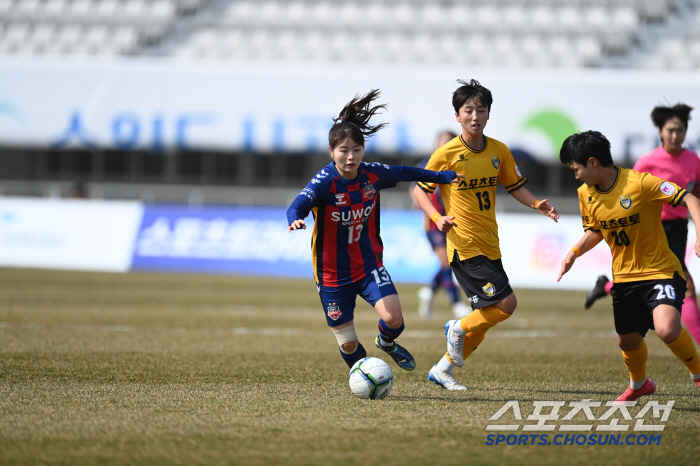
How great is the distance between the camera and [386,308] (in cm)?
534

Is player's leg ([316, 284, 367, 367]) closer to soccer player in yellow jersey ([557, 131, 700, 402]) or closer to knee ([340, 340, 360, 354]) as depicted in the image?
knee ([340, 340, 360, 354])

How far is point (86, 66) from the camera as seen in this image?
22.6 metres

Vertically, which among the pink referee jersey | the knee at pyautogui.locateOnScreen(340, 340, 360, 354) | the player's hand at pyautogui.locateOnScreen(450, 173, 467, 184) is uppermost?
the pink referee jersey

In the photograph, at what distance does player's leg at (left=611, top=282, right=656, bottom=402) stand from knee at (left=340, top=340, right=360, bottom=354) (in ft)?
5.99

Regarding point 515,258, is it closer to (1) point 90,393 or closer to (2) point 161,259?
(2) point 161,259

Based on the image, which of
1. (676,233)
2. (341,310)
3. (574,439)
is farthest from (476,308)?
(676,233)

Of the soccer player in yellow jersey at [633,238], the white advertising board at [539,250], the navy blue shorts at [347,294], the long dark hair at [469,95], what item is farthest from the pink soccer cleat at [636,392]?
the white advertising board at [539,250]

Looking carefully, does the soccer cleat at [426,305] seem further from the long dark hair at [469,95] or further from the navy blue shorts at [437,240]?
the long dark hair at [469,95]

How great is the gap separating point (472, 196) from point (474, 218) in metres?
0.17

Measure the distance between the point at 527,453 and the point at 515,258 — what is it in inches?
522

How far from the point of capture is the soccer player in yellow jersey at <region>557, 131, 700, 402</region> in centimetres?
488

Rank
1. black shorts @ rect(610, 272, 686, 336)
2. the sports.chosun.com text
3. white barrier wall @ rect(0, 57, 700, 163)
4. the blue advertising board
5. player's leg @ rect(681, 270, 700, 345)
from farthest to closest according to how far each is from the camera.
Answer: white barrier wall @ rect(0, 57, 700, 163)
the blue advertising board
player's leg @ rect(681, 270, 700, 345)
black shorts @ rect(610, 272, 686, 336)
the sports.chosun.com text

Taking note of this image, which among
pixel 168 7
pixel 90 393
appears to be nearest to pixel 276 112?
pixel 168 7

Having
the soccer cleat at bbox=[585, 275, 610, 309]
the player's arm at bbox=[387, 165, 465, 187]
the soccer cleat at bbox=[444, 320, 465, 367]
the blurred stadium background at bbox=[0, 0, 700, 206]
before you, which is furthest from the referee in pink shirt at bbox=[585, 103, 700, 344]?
the blurred stadium background at bbox=[0, 0, 700, 206]
